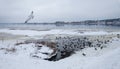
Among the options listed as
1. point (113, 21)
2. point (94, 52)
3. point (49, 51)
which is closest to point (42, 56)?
point (49, 51)

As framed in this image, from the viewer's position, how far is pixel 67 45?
60.0 feet

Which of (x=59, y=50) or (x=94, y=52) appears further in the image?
(x=59, y=50)

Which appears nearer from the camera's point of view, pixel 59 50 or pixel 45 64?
pixel 45 64

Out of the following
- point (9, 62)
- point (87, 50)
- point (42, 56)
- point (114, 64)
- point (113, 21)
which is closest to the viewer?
point (114, 64)

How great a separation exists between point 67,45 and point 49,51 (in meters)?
2.55

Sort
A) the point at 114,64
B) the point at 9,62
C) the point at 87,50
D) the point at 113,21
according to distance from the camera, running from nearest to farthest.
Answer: the point at 114,64 < the point at 9,62 < the point at 87,50 < the point at 113,21

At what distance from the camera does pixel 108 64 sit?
27.8 ft

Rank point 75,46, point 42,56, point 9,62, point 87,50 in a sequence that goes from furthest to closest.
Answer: point 75,46, point 87,50, point 42,56, point 9,62

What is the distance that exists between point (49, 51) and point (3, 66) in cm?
675

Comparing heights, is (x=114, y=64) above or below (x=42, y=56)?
above

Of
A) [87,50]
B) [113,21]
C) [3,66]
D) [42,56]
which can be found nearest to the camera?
[3,66]

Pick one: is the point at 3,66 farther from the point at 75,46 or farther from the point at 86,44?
the point at 86,44

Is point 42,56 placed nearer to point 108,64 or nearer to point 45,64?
point 45,64

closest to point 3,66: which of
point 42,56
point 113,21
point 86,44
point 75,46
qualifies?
point 42,56
